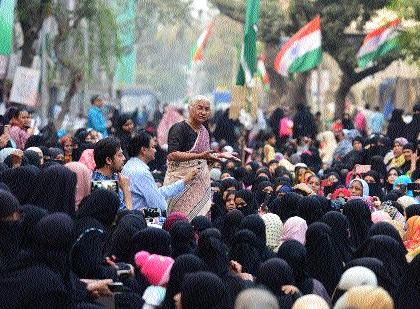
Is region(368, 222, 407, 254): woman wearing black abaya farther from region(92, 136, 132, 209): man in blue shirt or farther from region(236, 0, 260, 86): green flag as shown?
region(236, 0, 260, 86): green flag

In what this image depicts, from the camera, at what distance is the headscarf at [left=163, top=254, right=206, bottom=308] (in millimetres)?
7871

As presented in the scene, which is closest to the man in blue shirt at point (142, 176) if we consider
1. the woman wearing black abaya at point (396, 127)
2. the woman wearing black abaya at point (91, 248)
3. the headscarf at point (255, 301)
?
the woman wearing black abaya at point (91, 248)

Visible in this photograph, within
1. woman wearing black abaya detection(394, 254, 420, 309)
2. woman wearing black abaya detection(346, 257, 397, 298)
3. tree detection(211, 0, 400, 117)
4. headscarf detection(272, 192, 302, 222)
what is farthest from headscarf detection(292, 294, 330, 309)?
tree detection(211, 0, 400, 117)

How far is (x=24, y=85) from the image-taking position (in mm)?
25000

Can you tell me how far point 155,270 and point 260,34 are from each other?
2951 cm

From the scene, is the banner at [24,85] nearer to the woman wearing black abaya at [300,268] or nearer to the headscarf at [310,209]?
the headscarf at [310,209]

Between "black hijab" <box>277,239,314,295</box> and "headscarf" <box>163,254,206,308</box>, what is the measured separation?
1.00 m

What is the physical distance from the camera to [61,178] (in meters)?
9.25

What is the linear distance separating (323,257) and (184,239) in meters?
0.89

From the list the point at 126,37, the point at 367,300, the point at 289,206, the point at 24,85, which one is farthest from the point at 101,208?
the point at 126,37

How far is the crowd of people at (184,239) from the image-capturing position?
24.1ft

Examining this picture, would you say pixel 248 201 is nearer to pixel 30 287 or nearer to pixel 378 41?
pixel 30 287

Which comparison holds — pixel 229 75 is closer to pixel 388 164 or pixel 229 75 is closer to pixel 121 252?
pixel 388 164

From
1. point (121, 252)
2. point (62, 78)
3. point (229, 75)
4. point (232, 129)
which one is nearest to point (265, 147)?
point (232, 129)
